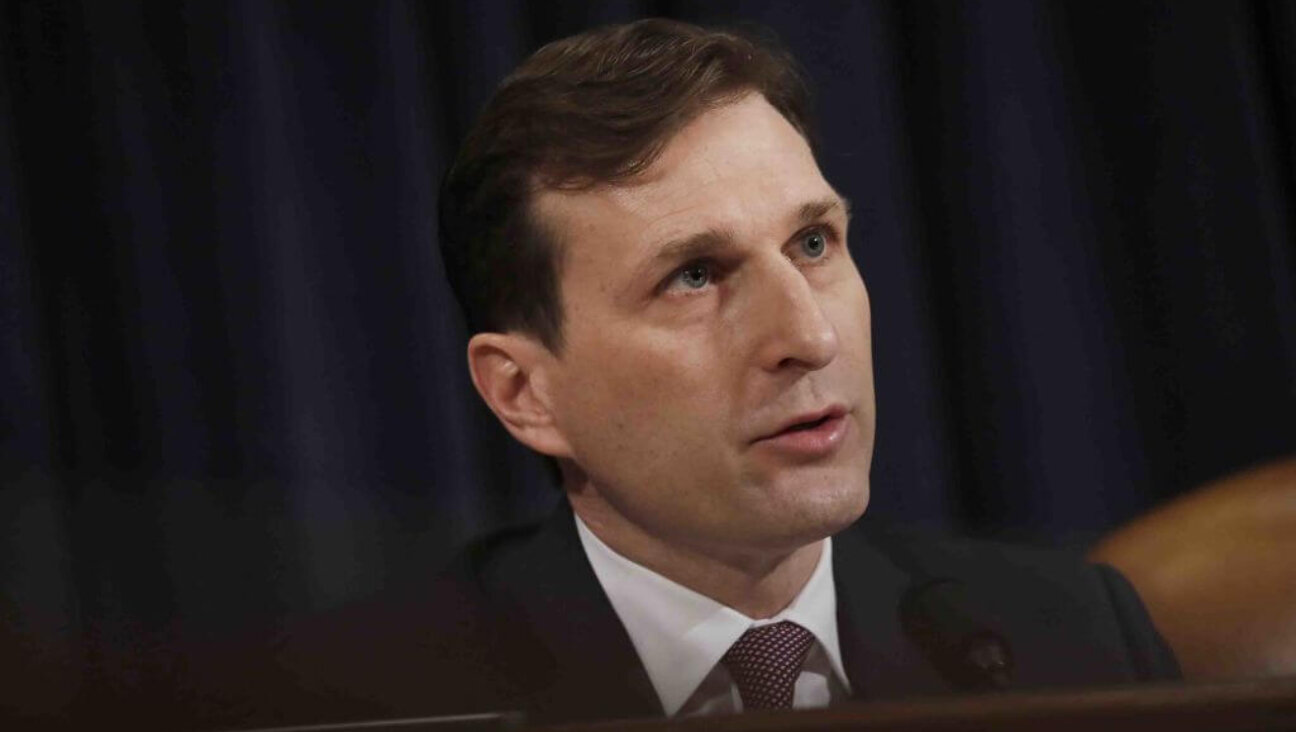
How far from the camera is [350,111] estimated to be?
55.6 inches

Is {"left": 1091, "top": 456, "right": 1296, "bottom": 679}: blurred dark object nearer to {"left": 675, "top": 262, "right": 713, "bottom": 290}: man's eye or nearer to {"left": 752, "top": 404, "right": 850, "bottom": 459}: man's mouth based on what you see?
{"left": 752, "top": 404, "right": 850, "bottom": 459}: man's mouth

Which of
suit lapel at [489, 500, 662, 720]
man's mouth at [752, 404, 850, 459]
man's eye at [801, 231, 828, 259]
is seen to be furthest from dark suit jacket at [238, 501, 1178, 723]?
man's eye at [801, 231, 828, 259]

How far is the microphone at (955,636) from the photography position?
51.3 inches

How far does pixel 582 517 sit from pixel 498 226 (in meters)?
0.23

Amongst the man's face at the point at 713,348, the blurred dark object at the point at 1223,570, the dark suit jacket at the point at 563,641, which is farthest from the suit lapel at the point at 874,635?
the blurred dark object at the point at 1223,570

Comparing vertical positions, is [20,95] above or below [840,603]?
above

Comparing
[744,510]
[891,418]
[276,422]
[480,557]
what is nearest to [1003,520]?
[891,418]

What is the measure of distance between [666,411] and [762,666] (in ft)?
0.69

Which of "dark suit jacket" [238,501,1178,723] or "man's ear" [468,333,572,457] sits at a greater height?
"man's ear" [468,333,572,457]

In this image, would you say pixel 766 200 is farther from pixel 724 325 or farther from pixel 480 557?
pixel 480 557

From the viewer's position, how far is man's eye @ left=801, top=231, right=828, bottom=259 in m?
1.28

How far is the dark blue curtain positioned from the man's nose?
0.21 m

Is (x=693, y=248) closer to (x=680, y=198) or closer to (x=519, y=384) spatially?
(x=680, y=198)

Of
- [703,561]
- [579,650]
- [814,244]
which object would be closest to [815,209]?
[814,244]
